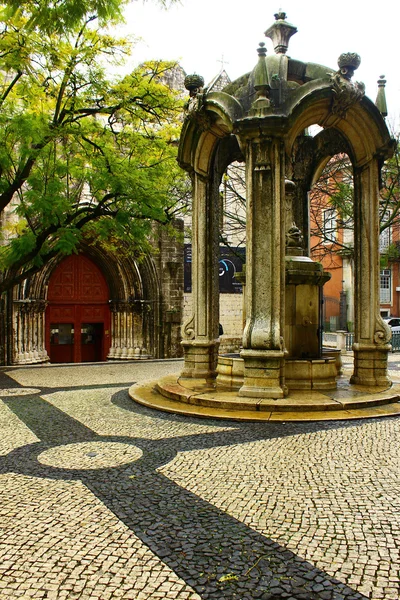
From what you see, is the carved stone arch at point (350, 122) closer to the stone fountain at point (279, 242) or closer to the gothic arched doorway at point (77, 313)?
the stone fountain at point (279, 242)

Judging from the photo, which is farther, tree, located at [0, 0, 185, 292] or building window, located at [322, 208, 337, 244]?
building window, located at [322, 208, 337, 244]

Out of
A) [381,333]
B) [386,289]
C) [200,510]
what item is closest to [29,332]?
[381,333]

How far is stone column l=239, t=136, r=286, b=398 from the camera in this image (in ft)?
24.9

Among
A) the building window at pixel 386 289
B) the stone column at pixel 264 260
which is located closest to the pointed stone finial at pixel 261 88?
the stone column at pixel 264 260

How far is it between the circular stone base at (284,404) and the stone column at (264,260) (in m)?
0.42

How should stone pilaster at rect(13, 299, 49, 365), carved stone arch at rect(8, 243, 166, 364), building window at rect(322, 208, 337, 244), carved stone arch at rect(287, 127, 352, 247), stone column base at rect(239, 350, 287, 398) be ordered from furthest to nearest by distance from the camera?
building window at rect(322, 208, 337, 244)
carved stone arch at rect(8, 243, 166, 364)
stone pilaster at rect(13, 299, 49, 365)
carved stone arch at rect(287, 127, 352, 247)
stone column base at rect(239, 350, 287, 398)

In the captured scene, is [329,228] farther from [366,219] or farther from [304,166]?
[366,219]

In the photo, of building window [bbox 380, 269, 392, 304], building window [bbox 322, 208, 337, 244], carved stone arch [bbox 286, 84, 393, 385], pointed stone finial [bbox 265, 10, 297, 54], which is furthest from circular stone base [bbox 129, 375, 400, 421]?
building window [bbox 380, 269, 392, 304]

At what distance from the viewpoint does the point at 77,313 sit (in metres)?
19.4

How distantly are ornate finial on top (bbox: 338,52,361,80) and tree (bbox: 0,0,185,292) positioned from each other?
532cm

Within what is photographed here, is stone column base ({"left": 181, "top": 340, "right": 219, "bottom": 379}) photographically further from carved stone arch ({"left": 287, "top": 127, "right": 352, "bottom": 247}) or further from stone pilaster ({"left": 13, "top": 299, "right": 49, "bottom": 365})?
stone pilaster ({"left": 13, "top": 299, "right": 49, "bottom": 365})

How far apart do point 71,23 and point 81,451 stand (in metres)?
3.86

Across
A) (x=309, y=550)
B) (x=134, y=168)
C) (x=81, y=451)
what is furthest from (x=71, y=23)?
(x=134, y=168)

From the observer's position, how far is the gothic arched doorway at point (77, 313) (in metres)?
19.1
